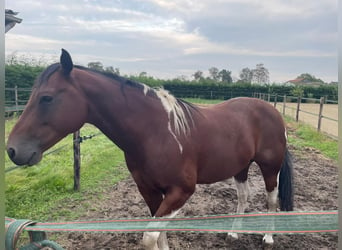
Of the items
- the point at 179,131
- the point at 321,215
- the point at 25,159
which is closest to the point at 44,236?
the point at 25,159

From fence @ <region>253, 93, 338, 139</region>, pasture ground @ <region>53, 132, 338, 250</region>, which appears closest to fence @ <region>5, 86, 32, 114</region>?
pasture ground @ <region>53, 132, 338, 250</region>

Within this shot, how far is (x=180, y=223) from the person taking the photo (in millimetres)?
1436

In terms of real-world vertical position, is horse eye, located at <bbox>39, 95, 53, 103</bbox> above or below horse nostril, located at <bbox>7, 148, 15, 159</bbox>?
above

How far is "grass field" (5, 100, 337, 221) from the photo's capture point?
3.45m

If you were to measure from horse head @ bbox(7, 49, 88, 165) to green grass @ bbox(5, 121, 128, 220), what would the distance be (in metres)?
1.95

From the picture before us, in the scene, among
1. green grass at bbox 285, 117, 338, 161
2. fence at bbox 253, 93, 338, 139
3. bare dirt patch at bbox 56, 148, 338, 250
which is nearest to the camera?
bare dirt patch at bbox 56, 148, 338, 250

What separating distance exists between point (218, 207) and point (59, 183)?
2.40 meters

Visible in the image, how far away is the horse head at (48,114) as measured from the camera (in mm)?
1635

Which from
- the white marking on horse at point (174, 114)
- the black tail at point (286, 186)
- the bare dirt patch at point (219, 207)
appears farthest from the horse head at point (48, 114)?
the black tail at point (286, 186)

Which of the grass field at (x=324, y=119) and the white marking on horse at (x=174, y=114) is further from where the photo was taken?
the grass field at (x=324, y=119)

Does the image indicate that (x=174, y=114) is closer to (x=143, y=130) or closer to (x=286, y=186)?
(x=143, y=130)

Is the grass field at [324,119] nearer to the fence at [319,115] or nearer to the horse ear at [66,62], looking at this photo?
the fence at [319,115]

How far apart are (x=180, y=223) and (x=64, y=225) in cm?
57

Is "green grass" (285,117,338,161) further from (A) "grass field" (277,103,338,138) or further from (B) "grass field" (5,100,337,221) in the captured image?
(A) "grass field" (277,103,338,138)
